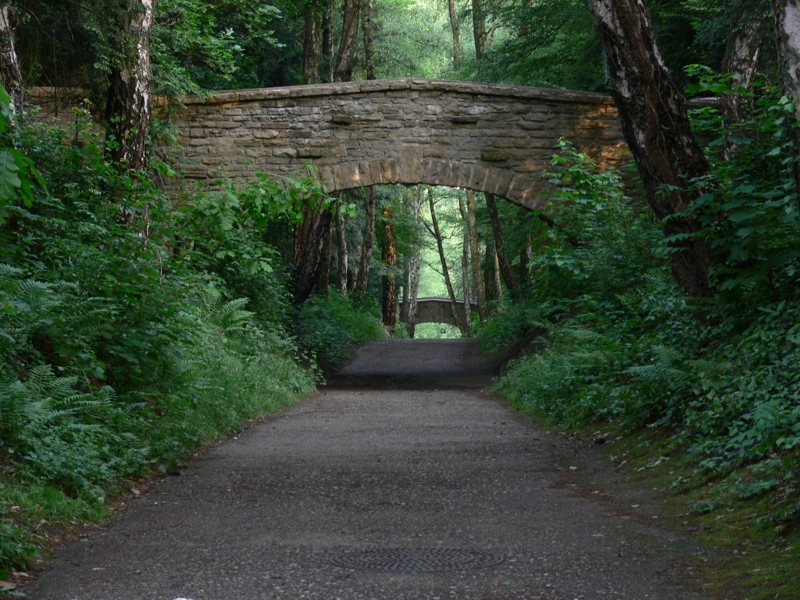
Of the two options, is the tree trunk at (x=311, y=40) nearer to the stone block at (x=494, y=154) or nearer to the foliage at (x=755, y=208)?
the stone block at (x=494, y=154)

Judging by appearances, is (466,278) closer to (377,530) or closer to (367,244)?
(367,244)

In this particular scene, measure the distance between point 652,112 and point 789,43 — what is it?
3338 millimetres

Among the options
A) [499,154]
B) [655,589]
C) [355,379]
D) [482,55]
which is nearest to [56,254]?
[655,589]

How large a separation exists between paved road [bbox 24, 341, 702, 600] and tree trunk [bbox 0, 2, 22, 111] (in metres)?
4.59

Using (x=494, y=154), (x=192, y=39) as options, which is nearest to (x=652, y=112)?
(x=494, y=154)

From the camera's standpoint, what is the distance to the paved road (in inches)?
158

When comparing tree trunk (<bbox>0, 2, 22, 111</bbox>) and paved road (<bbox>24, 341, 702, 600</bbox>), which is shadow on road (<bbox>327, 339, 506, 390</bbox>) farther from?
paved road (<bbox>24, 341, 702, 600</bbox>)

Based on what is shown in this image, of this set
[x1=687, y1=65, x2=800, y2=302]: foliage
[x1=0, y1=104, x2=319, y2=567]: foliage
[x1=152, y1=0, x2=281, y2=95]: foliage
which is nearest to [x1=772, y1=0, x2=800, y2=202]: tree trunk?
[x1=687, y1=65, x2=800, y2=302]: foliage

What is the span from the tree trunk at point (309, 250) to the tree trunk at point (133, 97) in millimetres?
7100

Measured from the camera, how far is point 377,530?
5.11m

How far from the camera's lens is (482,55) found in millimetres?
21594

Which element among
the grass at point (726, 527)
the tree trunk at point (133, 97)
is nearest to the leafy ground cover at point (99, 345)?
the tree trunk at point (133, 97)

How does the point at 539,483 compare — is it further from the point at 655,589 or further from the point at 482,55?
the point at 482,55

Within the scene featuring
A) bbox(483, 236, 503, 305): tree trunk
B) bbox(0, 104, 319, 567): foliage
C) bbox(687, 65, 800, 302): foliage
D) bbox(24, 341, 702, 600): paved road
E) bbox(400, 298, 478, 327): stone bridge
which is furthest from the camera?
bbox(400, 298, 478, 327): stone bridge
